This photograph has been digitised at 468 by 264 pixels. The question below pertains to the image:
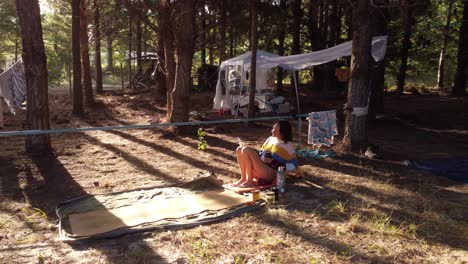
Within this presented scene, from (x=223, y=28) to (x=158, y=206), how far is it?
11.2m

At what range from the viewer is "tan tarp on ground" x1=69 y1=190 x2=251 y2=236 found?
374 centimetres

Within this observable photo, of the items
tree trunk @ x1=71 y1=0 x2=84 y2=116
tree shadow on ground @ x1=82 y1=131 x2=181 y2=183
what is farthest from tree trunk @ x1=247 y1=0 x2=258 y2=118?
tree trunk @ x1=71 y1=0 x2=84 y2=116

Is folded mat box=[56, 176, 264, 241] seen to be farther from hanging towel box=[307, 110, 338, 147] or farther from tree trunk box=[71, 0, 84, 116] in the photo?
tree trunk box=[71, 0, 84, 116]

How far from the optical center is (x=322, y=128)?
6676 millimetres

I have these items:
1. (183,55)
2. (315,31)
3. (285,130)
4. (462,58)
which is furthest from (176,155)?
(462,58)

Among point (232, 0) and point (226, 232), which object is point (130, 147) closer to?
point (226, 232)

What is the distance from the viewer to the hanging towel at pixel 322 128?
6.63 metres

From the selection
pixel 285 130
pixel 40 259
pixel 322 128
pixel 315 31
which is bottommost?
pixel 40 259

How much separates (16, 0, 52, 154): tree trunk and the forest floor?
0.74m

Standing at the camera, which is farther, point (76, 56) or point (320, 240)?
point (76, 56)

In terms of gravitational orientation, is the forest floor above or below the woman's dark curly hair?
below

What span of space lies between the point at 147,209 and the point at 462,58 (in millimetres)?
16732

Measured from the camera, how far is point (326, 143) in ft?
22.0

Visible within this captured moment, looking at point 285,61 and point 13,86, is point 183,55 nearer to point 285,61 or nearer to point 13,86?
point 285,61
